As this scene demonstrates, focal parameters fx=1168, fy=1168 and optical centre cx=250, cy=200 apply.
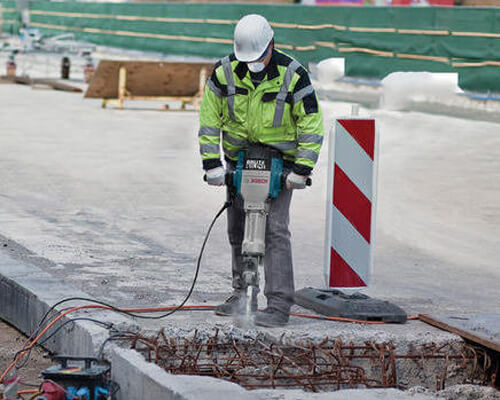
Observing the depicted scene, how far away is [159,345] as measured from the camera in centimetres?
644

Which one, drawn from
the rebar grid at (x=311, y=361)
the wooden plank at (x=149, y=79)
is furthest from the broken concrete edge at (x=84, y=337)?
the wooden plank at (x=149, y=79)

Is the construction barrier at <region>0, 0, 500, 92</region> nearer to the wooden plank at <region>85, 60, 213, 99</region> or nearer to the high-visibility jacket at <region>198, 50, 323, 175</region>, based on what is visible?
the wooden plank at <region>85, 60, 213, 99</region>

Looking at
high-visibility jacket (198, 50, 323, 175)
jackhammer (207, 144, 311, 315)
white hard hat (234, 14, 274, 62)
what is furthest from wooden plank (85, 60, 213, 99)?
white hard hat (234, 14, 274, 62)

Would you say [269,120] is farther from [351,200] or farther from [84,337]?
[84,337]

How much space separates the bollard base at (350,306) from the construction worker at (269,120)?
0.39 metres

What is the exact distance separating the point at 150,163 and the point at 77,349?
30.0 ft

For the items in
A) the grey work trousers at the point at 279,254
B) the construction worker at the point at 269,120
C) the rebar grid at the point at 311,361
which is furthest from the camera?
the grey work trousers at the point at 279,254

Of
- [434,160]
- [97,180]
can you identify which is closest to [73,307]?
[97,180]

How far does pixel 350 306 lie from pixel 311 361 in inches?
31.5

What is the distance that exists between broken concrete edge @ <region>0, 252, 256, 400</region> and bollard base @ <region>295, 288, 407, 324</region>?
1306 mm

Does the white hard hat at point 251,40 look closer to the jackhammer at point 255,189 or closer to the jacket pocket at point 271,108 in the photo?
the jacket pocket at point 271,108

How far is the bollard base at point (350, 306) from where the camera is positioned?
7.11m

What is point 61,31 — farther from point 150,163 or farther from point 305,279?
point 305,279

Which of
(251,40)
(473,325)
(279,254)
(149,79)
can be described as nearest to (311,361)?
(279,254)
